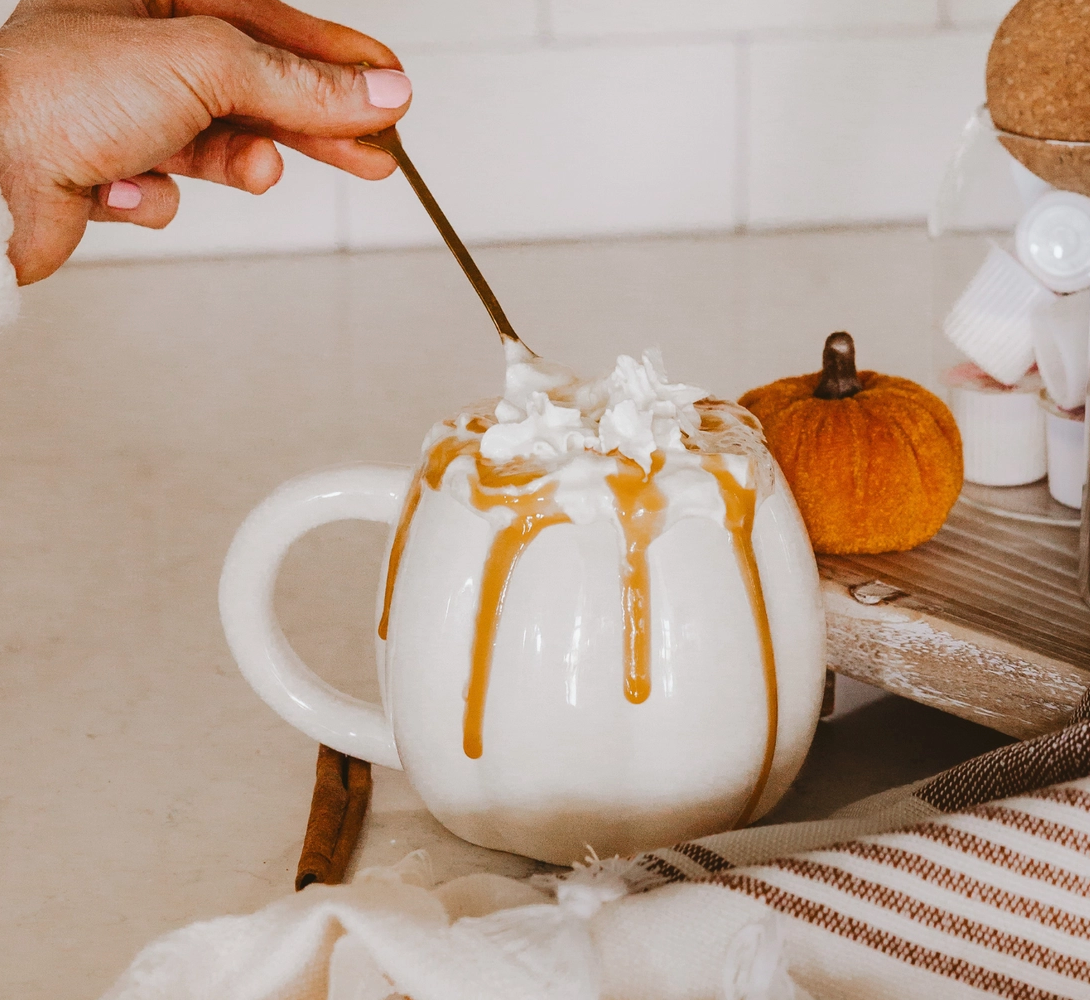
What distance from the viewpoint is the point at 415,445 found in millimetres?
830

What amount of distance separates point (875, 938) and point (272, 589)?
216 millimetres

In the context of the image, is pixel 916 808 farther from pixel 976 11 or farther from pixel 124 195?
pixel 976 11

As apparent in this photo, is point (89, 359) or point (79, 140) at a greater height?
point (79, 140)

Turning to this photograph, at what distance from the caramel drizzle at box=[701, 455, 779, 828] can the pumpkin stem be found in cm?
17

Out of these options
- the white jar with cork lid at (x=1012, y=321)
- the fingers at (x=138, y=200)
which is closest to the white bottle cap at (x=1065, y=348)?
the white jar with cork lid at (x=1012, y=321)

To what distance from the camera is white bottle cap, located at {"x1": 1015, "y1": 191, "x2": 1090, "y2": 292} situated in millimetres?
562

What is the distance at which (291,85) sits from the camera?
1.74 ft

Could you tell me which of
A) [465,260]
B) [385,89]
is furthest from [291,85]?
[465,260]

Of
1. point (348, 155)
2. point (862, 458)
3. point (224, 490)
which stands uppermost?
point (348, 155)

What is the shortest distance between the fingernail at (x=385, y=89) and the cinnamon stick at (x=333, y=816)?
27 cm

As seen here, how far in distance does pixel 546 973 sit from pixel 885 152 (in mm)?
1137

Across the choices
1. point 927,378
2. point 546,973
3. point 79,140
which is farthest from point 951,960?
point 927,378

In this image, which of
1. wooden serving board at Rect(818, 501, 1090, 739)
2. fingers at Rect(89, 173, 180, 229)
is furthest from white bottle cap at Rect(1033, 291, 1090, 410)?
fingers at Rect(89, 173, 180, 229)

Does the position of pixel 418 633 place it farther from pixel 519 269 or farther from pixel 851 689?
pixel 519 269
